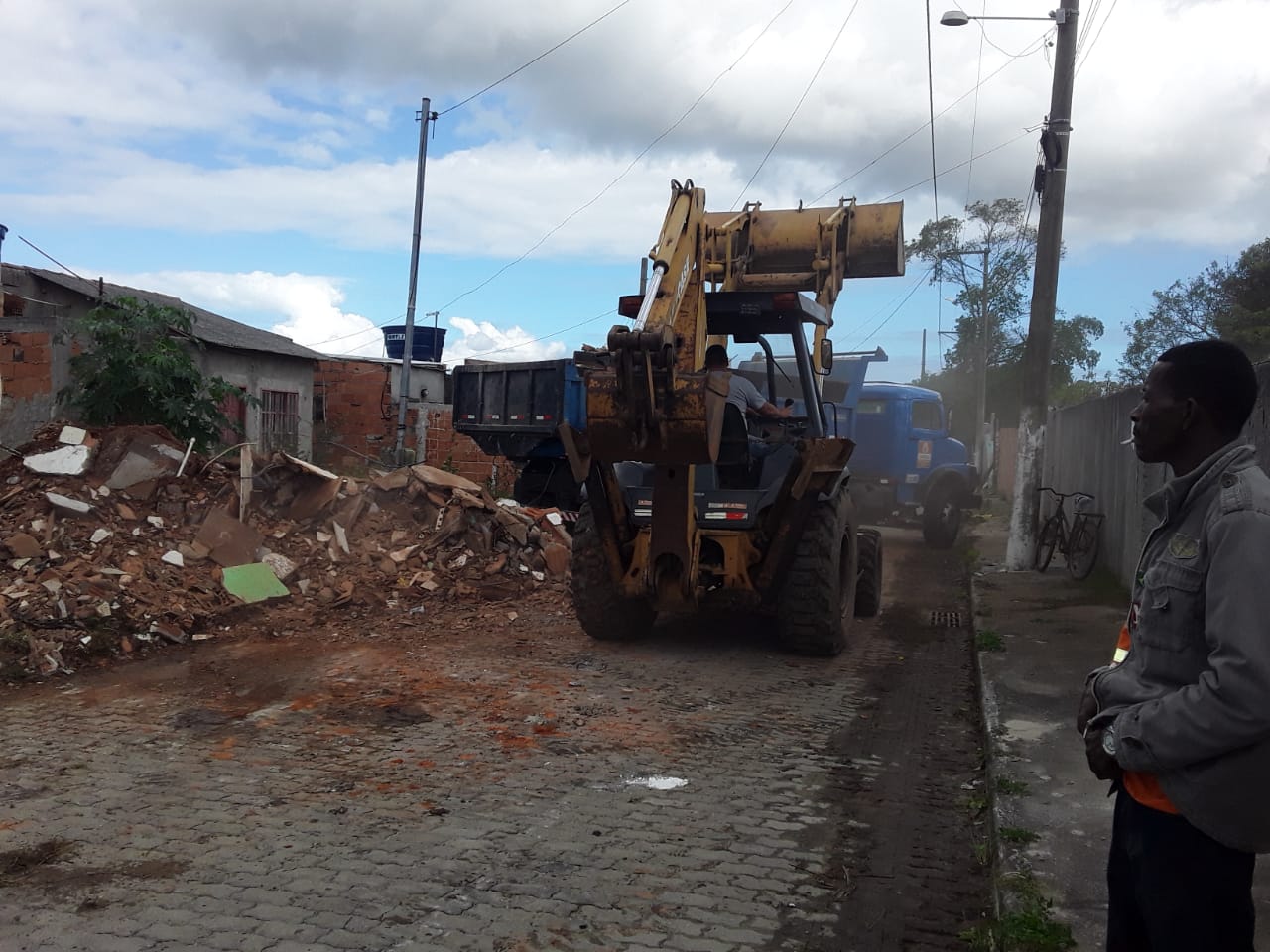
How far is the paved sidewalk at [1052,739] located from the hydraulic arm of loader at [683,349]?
8.13ft

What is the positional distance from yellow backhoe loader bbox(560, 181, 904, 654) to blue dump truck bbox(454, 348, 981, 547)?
598cm

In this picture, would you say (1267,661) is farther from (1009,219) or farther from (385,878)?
(1009,219)

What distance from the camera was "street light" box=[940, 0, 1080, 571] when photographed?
41.5ft

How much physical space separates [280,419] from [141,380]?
32.0ft

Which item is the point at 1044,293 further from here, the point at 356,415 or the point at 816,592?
the point at 356,415

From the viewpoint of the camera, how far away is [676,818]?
4801 millimetres

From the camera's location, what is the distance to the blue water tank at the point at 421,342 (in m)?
28.7

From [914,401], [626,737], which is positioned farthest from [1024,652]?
[914,401]

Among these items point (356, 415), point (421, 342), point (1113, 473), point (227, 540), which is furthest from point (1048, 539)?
point (421, 342)

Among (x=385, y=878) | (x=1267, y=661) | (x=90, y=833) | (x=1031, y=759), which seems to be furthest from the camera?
(x=1031, y=759)

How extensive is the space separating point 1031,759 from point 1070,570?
7.25 metres

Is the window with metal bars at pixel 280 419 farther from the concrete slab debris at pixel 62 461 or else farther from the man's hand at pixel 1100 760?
the man's hand at pixel 1100 760

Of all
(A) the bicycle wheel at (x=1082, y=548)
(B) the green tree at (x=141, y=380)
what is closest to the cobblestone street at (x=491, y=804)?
(A) the bicycle wheel at (x=1082, y=548)

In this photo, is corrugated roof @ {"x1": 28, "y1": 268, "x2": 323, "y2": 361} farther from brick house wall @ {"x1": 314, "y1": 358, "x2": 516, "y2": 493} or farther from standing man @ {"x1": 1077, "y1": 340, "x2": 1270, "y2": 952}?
standing man @ {"x1": 1077, "y1": 340, "x2": 1270, "y2": 952}
